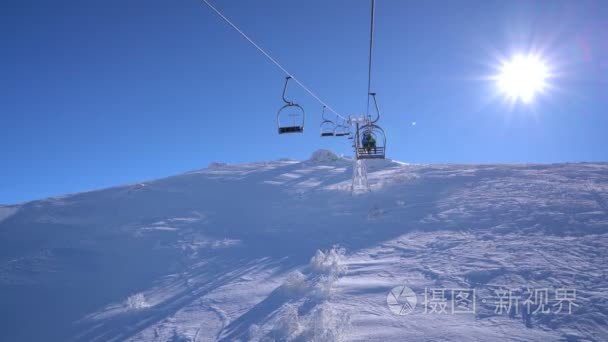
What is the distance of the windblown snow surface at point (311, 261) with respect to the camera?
4867 millimetres

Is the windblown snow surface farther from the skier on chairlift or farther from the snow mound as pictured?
the snow mound

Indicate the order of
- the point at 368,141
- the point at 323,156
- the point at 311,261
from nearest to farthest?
1. the point at 311,261
2. the point at 368,141
3. the point at 323,156

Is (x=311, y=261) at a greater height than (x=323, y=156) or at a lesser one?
lesser

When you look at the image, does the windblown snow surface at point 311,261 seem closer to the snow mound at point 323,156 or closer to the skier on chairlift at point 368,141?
the skier on chairlift at point 368,141


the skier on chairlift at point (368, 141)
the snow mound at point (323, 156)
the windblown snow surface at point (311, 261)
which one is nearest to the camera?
the windblown snow surface at point (311, 261)

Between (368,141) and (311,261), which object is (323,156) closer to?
(368,141)

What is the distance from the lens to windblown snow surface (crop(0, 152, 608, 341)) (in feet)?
16.0

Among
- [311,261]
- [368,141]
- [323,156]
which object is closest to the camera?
[311,261]

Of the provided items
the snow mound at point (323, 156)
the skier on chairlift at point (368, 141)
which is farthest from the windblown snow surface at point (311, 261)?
the snow mound at point (323, 156)

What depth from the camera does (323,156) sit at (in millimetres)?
22812

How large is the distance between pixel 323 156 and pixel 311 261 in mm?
15970

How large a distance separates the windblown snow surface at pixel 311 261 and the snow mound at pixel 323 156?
8.70 meters

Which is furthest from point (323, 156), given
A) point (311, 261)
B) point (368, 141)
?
point (311, 261)

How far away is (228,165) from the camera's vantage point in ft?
69.7
